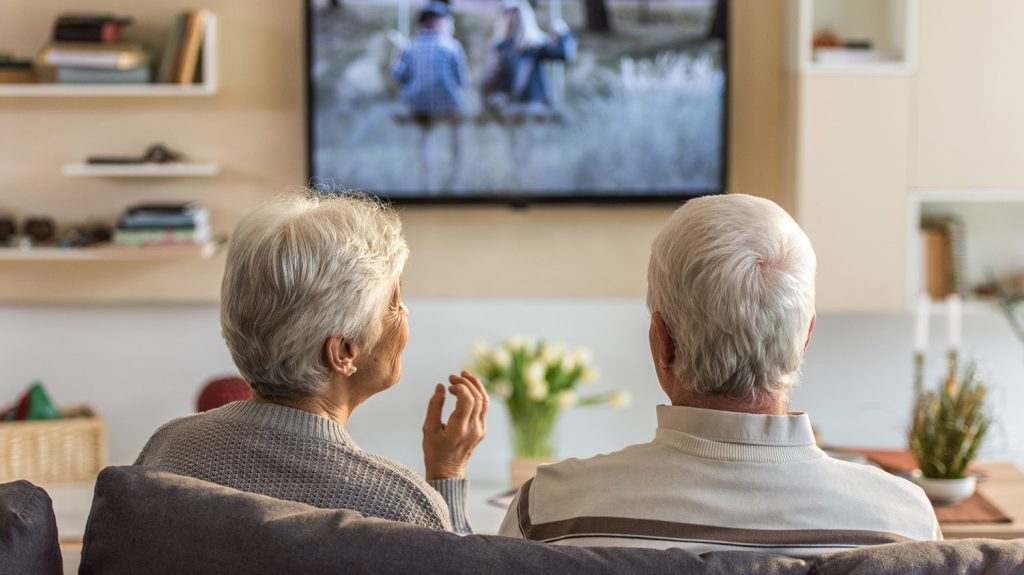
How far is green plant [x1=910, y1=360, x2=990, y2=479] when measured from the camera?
2533mm

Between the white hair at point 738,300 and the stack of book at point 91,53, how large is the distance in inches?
104

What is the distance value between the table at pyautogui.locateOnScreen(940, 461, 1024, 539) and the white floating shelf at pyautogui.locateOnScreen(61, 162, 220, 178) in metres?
2.43

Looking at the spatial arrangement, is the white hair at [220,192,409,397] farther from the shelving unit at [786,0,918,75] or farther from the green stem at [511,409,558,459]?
the shelving unit at [786,0,918,75]

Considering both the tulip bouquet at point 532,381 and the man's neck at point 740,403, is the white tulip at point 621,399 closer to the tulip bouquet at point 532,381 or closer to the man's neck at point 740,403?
the tulip bouquet at point 532,381

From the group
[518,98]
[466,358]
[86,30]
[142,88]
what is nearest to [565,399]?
[466,358]

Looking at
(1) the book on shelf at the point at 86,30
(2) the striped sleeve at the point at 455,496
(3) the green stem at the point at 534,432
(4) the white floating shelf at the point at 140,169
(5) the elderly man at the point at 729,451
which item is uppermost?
(1) the book on shelf at the point at 86,30

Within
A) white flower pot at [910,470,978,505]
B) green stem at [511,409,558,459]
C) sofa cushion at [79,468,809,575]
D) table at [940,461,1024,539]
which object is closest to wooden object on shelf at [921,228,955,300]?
table at [940,461,1024,539]

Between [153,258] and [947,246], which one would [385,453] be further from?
[947,246]

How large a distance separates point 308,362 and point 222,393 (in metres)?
0.92

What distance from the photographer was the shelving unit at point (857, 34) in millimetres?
3605

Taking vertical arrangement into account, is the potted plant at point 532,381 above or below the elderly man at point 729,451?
below

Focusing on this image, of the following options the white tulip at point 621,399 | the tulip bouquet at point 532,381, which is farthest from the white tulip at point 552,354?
the white tulip at point 621,399

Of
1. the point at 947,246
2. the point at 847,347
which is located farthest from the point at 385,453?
the point at 947,246

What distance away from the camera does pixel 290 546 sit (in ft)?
4.21
